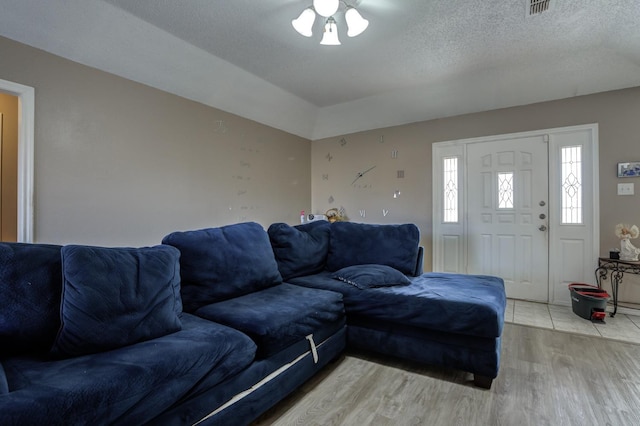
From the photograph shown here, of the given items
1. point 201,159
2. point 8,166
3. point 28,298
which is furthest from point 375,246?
point 8,166

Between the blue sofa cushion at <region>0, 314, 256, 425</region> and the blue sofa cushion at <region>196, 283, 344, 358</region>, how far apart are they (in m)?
0.14

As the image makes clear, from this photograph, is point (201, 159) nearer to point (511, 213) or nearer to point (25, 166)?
point (25, 166)

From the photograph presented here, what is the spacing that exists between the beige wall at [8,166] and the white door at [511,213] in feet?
16.7

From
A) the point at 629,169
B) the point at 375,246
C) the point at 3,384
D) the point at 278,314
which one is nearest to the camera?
the point at 3,384

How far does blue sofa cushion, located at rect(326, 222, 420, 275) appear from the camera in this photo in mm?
2799

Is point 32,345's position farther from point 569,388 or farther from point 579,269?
point 579,269

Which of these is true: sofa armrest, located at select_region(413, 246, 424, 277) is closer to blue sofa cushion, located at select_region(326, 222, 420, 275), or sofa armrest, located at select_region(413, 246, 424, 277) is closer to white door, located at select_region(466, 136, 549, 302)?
blue sofa cushion, located at select_region(326, 222, 420, 275)

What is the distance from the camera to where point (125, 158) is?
2949 mm

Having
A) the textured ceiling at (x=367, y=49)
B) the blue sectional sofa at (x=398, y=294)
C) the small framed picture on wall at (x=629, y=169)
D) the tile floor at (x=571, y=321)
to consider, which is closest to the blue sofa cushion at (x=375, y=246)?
the blue sectional sofa at (x=398, y=294)

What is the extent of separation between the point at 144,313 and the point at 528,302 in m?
4.12

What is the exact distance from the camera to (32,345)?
1.28m

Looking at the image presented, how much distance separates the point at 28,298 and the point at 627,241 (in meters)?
4.72

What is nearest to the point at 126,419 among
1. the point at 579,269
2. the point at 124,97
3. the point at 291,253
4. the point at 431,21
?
the point at 291,253

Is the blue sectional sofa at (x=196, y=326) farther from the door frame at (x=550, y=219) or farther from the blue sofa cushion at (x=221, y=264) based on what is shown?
the door frame at (x=550, y=219)
